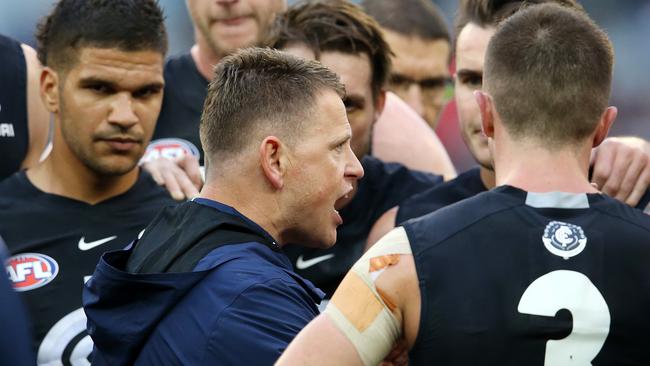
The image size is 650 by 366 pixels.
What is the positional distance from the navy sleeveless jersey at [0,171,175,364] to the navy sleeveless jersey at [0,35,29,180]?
20.0 inches

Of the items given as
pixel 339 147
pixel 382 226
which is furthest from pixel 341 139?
pixel 382 226

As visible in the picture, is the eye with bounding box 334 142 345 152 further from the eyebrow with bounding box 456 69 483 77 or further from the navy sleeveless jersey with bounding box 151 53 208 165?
the navy sleeveless jersey with bounding box 151 53 208 165

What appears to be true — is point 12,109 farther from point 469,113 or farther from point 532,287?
point 532,287

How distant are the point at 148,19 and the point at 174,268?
5.55ft

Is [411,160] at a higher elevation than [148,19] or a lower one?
lower

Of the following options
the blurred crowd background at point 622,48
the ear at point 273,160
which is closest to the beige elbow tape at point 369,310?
the ear at point 273,160

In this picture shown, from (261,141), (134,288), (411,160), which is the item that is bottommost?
(411,160)

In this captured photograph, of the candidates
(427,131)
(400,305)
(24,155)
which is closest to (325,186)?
(400,305)

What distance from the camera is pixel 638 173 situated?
379 cm

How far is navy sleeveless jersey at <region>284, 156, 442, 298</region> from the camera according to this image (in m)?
4.37

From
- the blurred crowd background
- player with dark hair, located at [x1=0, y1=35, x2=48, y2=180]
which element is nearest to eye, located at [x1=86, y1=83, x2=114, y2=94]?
player with dark hair, located at [x1=0, y1=35, x2=48, y2=180]

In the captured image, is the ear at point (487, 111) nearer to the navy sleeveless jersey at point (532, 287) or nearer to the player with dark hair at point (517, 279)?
the player with dark hair at point (517, 279)

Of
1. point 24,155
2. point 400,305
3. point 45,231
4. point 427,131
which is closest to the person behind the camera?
point 400,305

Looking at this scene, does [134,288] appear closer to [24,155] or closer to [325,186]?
[325,186]
